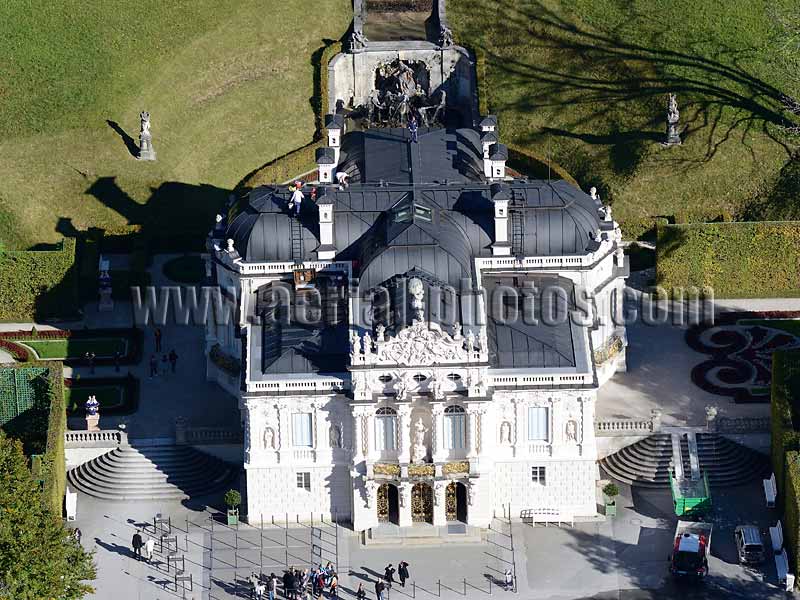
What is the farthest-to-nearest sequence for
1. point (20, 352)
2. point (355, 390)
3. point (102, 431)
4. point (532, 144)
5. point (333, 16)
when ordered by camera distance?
point (333, 16) < point (532, 144) < point (20, 352) < point (102, 431) < point (355, 390)

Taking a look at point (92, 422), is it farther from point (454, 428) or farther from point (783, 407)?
point (783, 407)

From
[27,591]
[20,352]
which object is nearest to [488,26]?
[20,352]

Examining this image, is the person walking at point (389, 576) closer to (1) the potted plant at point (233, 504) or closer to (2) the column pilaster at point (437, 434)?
(2) the column pilaster at point (437, 434)

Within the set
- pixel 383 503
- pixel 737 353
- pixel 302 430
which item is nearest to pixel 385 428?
pixel 302 430

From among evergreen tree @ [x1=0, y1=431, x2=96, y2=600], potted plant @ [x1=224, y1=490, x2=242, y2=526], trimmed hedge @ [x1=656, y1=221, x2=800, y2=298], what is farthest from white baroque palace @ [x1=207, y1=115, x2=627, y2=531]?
evergreen tree @ [x1=0, y1=431, x2=96, y2=600]

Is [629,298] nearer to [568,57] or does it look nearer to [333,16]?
[568,57]

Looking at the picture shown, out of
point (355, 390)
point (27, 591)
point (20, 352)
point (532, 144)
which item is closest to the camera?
point (27, 591)
